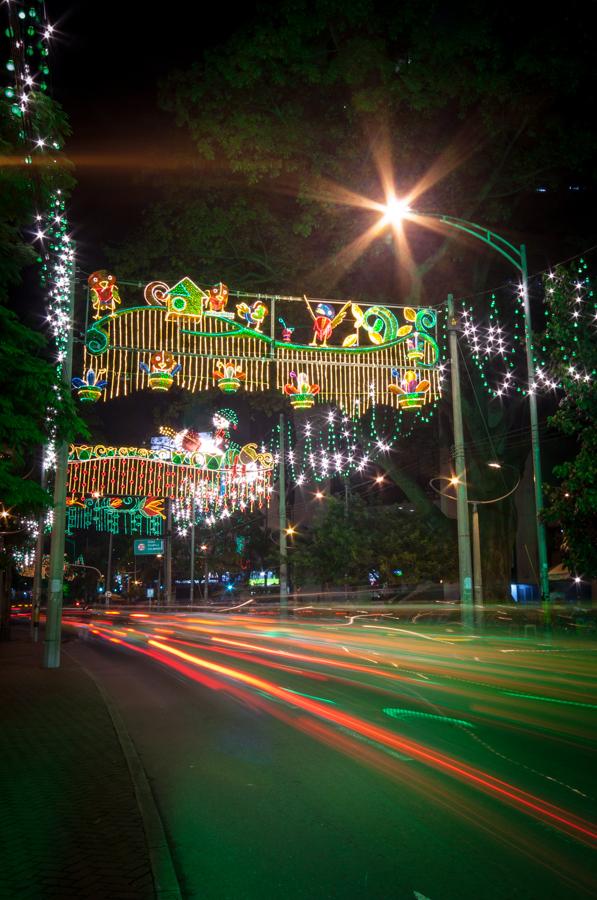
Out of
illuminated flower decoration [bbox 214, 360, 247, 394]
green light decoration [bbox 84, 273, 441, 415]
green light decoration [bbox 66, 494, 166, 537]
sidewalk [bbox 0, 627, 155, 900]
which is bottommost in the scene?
sidewalk [bbox 0, 627, 155, 900]

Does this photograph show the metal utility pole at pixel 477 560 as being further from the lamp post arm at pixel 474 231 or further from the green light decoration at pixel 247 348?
the lamp post arm at pixel 474 231

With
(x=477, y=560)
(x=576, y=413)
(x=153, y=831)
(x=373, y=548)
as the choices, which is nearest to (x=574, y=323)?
(x=576, y=413)

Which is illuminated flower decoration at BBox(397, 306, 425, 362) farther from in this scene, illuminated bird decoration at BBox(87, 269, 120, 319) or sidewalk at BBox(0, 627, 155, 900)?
sidewalk at BBox(0, 627, 155, 900)

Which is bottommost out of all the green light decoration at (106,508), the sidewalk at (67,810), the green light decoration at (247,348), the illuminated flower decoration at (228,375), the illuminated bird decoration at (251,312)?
the sidewalk at (67,810)

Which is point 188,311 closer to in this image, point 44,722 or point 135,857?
point 44,722

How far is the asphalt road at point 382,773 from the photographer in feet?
14.6

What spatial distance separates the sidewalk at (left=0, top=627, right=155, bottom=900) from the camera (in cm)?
420

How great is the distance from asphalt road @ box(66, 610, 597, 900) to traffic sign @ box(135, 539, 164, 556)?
1622 inches

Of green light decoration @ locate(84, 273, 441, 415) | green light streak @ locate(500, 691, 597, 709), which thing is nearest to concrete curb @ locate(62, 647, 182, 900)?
green light streak @ locate(500, 691, 597, 709)

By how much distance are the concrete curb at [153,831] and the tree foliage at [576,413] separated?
8.13m

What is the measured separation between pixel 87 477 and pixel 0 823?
81.2 ft

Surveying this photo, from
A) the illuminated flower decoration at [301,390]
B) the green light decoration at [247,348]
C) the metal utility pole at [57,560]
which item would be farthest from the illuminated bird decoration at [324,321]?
the metal utility pole at [57,560]

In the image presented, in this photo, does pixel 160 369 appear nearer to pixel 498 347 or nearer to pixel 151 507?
pixel 498 347

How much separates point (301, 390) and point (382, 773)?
11357mm
